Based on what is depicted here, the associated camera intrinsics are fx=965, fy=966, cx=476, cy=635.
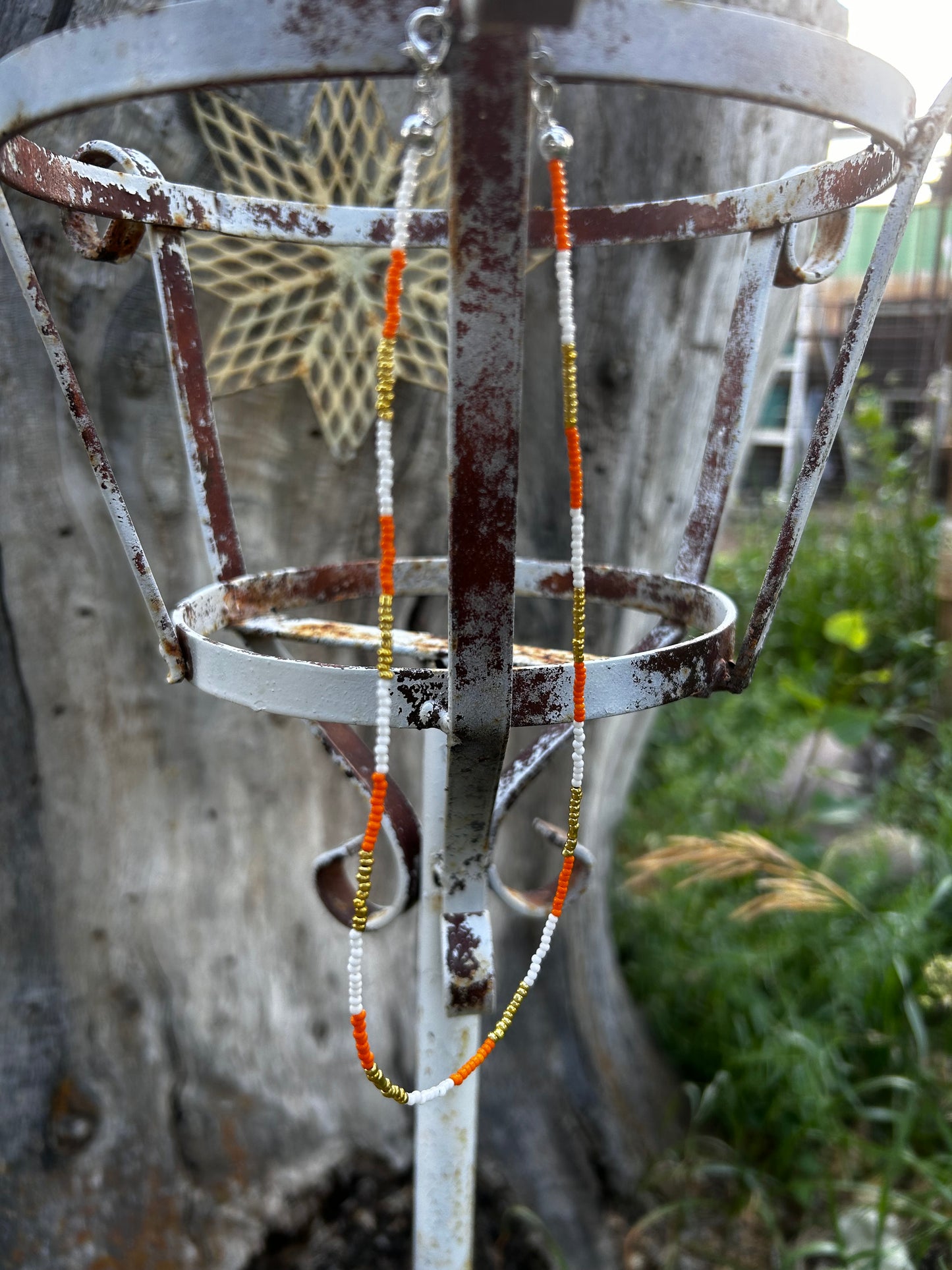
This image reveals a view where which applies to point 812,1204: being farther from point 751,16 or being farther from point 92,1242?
point 751,16

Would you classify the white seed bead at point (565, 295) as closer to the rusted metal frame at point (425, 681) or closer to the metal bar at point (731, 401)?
the rusted metal frame at point (425, 681)

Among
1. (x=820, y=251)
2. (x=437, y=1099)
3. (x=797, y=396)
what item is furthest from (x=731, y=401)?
(x=797, y=396)

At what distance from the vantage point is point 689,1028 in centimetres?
163

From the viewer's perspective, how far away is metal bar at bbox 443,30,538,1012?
1.29 ft

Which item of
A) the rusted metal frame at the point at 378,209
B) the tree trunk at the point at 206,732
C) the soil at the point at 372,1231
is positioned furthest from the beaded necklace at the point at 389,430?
the soil at the point at 372,1231

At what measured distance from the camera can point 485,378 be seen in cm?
44

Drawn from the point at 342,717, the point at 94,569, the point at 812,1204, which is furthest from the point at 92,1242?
the point at 812,1204

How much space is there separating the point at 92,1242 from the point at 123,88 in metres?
1.13

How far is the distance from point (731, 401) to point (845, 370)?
7.4 inches

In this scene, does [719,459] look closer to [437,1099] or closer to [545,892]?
[545,892]

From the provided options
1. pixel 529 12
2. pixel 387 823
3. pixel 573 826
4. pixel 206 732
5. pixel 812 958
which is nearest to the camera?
pixel 529 12

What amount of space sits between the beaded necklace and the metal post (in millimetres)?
151

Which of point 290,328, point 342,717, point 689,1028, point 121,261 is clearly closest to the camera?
point 342,717

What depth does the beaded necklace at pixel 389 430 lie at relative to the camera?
43 cm
